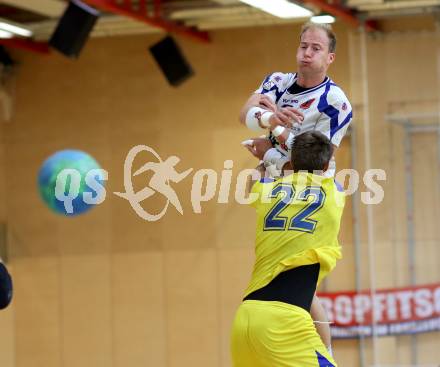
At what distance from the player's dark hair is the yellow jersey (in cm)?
6

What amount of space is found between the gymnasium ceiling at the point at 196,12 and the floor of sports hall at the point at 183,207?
1.11 feet

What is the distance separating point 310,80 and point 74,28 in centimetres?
630

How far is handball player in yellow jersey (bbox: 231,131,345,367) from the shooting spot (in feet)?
17.5

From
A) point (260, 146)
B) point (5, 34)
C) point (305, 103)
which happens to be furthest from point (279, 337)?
point (5, 34)

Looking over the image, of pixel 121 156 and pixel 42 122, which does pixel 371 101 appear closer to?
pixel 121 156

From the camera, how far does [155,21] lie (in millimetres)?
13000

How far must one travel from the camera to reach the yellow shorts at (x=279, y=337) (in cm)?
531

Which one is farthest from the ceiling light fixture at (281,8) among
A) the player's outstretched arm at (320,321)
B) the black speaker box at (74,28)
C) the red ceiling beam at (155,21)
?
the player's outstretched arm at (320,321)

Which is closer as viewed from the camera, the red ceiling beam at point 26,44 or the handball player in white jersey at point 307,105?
the handball player in white jersey at point 307,105

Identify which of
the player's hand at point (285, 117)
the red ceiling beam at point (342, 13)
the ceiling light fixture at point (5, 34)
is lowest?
the player's hand at point (285, 117)

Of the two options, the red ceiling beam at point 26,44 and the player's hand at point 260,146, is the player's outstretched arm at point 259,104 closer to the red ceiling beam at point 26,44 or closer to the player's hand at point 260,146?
the player's hand at point 260,146

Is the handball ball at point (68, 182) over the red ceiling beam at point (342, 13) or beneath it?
beneath

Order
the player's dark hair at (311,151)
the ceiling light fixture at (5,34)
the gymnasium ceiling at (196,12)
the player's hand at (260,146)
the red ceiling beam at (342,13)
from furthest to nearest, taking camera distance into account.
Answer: the ceiling light fixture at (5,34) < the gymnasium ceiling at (196,12) < the red ceiling beam at (342,13) < the player's hand at (260,146) < the player's dark hair at (311,151)

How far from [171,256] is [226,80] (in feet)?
8.90
